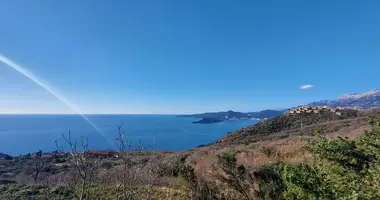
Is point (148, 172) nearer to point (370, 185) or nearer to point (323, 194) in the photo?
point (323, 194)

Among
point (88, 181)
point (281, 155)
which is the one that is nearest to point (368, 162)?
point (88, 181)

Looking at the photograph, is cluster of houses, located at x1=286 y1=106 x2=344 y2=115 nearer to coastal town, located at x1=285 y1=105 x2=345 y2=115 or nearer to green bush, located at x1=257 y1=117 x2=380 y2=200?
coastal town, located at x1=285 y1=105 x2=345 y2=115

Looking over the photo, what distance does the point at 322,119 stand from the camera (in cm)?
2953

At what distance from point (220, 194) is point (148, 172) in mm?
1350

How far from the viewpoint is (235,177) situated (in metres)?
5.41

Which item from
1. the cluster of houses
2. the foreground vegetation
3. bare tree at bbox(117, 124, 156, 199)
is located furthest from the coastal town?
bare tree at bbox(117, 124, 156, 199)

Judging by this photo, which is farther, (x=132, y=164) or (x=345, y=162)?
(x=132, y=164)

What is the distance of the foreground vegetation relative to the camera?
3.04m

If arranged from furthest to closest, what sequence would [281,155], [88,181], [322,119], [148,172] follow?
1. [322,119]
2. [281,155]
3. [148,172]
4. [88,181]

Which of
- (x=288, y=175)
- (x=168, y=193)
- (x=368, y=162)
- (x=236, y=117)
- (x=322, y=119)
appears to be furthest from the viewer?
(x=236, y=117)

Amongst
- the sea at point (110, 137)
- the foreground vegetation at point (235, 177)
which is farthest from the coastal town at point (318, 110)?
the foreground vegetation at point (235, 177)

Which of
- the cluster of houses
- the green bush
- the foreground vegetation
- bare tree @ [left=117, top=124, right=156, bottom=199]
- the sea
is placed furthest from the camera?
the sea

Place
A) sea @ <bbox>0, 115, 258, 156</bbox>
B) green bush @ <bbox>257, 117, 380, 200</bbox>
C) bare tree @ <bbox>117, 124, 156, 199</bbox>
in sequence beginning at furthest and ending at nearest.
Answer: sea @ <bbox>0, 115, 258, 156</bbox> → bare tree @ <bbox>117, 124, 156, 199</bbox> → green bush @ <bbox>257, 117, 380, 200</bbox>

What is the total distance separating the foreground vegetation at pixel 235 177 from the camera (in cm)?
304
